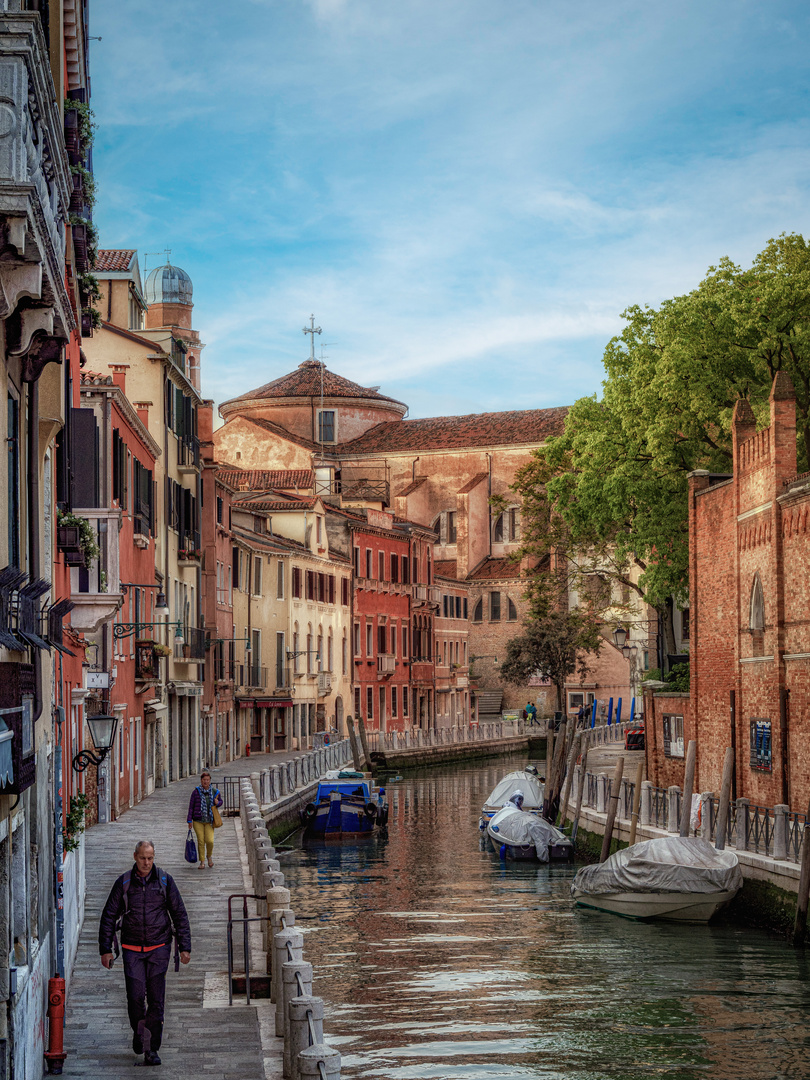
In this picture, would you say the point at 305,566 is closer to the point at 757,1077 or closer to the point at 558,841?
the point at 558,841

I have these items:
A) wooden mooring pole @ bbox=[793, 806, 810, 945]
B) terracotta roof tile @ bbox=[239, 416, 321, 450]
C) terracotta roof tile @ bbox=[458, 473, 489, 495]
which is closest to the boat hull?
wooden mooring pole @ bbox=[793, 806, 810, 945]

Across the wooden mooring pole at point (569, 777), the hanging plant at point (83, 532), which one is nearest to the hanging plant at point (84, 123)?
the hanging plant at point (83, 532)

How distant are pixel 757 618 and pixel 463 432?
5408cm

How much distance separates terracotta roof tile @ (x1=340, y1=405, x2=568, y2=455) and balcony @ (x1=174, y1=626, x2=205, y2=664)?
127 ft

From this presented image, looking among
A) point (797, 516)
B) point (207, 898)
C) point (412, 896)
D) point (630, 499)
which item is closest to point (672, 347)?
point (630, 499)

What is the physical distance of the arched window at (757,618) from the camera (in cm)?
2744

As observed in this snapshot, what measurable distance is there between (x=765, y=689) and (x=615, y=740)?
1389 inches

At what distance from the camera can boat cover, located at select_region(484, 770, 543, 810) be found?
3688cm

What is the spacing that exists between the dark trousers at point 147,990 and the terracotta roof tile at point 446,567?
2622 inches

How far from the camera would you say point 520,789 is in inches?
1468

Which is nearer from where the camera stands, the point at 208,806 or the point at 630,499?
the point at 208,806

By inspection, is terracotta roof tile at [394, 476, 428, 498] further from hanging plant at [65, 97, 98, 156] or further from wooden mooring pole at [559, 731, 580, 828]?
hanging plant at [65, 97, 98, 156]

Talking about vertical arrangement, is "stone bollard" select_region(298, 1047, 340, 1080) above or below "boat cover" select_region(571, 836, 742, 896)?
above

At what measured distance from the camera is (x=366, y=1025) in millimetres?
15938
